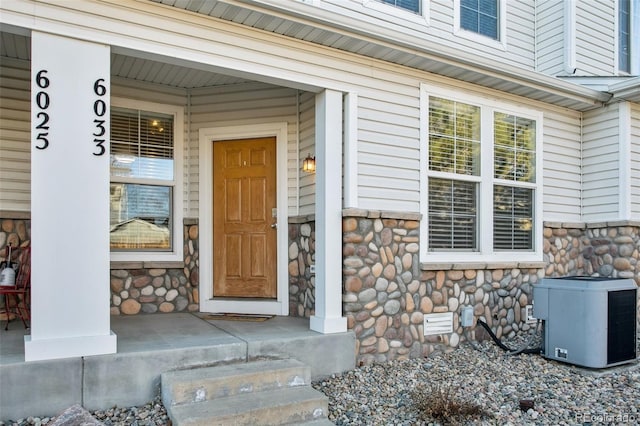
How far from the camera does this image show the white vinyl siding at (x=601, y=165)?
576 centimetres

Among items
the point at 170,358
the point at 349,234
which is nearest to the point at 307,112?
the point at 349,234

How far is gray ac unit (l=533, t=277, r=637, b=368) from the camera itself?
438 centimetres

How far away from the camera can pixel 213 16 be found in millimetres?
3715

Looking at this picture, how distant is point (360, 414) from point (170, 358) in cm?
138

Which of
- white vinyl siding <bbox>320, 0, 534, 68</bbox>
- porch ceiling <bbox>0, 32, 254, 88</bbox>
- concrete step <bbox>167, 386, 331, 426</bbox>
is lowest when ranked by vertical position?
concrete step <bbox>167, 386, 331, 426</bbox>

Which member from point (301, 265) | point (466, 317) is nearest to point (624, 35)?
point (466, 317)

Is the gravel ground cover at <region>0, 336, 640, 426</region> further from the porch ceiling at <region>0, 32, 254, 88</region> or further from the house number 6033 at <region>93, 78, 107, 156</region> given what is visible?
the porch ceiling at <region>0, 32, 254, 88</region>

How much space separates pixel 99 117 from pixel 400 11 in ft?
11.6

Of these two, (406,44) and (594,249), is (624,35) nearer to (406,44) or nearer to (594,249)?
(594,249)

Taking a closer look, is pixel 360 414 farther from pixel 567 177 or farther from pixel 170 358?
pixel 567 177

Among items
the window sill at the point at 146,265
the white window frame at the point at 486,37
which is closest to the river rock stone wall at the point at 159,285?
the window sill at the point at 146,265

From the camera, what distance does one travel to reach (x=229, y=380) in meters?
3.28

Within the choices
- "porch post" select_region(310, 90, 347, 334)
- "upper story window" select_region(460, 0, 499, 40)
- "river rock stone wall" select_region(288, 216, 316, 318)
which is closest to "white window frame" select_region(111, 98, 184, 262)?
"river rock stone wall" select_region(288, 216, 316, 318)

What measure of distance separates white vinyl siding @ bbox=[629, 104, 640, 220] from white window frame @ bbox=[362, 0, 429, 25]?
2717 mm
